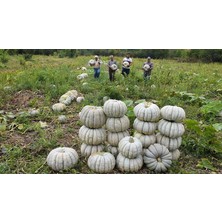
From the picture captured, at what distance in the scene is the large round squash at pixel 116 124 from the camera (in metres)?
4.50

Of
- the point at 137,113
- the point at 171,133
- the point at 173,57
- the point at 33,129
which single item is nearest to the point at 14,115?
the point at 33,129

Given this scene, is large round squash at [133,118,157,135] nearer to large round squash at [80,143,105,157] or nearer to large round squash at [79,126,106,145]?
large round squash at [79,126,106,145]

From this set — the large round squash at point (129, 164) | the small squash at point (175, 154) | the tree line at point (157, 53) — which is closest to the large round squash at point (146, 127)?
the large round squash at point (129, 164)

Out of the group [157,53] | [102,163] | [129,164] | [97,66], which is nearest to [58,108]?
[102,163]

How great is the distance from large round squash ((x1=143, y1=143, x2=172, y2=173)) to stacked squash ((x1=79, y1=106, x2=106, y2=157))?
687mm

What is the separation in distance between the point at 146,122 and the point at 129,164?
658 mm

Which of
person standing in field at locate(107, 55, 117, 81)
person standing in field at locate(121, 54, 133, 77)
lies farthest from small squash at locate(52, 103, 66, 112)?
person standing in field at locate(121, 54, 133, 77)

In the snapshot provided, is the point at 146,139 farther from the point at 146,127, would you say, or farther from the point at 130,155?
the point at 130,155

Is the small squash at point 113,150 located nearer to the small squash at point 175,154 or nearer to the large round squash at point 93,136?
the large round squash at point 93,136

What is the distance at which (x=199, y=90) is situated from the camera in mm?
8477

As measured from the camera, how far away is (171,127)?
177 inches

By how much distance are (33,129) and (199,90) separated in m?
4.75

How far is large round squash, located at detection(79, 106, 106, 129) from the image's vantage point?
446cm

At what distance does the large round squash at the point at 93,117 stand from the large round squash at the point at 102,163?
432mm
